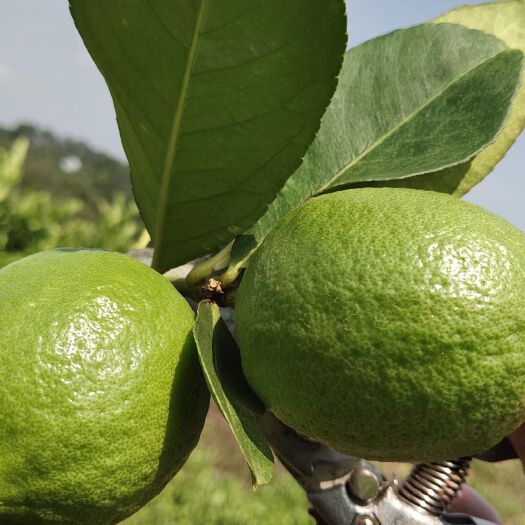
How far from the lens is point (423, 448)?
28.4 inches

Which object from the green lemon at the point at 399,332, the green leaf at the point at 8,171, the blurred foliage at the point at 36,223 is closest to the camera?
the green lemon at the point at 399,332

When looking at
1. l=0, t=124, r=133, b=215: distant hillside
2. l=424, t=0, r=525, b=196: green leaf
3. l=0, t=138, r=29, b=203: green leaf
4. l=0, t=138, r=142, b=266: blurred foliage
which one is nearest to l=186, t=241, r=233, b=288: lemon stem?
l=424, t=0, r=525, b=196: green leaf

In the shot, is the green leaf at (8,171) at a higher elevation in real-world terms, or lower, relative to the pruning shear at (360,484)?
lower

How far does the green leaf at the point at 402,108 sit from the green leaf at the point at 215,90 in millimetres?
88

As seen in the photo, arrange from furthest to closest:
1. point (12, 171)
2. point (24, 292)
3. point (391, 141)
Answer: point (12, 171) < point (391, 141) < point (24, 292)

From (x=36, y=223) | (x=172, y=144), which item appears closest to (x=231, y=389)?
(x=172, y=144)

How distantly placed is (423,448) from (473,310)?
16 cm

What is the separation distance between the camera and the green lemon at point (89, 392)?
2.33 feet

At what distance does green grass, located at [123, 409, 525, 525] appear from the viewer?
4473 millimetres

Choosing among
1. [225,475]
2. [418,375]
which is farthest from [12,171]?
[418,375]

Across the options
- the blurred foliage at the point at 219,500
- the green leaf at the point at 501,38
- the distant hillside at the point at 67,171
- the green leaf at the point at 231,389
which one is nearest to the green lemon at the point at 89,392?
the green leaf at the point at 231,389

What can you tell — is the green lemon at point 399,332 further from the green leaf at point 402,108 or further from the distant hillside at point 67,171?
the distant hillside at point 67,171

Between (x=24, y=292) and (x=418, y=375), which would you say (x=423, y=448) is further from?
(x=24, y=292)

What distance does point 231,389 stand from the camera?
0.79m
